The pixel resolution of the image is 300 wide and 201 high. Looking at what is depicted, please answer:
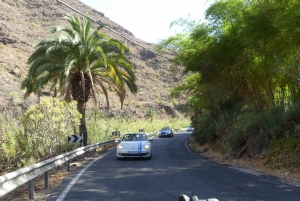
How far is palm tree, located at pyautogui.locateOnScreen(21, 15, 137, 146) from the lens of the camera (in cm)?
2045

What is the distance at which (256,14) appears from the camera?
43.9 ft

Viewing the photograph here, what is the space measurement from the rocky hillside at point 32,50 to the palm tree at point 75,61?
94.0 ft

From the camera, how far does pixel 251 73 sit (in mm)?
19469

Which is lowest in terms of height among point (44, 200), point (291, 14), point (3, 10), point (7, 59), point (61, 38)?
point (44, 200)

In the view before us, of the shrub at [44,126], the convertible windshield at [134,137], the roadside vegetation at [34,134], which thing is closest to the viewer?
the roadside vegetation at [34,134]

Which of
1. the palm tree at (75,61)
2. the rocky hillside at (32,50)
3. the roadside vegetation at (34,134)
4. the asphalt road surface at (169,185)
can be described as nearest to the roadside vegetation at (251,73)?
the asphalt road surface at (169,185)

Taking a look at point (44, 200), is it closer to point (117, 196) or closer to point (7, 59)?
point (117, 196)

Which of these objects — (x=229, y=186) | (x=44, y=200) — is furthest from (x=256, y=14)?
(x=44, y=200)

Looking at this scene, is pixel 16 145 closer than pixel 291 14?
No

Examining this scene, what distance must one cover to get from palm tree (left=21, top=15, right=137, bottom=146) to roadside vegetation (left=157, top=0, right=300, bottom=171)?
4.93 metres

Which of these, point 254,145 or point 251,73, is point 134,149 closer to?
point 254,145

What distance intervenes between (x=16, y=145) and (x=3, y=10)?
3231 inches

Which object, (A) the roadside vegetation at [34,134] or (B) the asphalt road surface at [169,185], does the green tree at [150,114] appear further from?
(B) the asphalt road surface at [169,185]

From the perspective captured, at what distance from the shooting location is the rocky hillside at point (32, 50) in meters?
60.4
